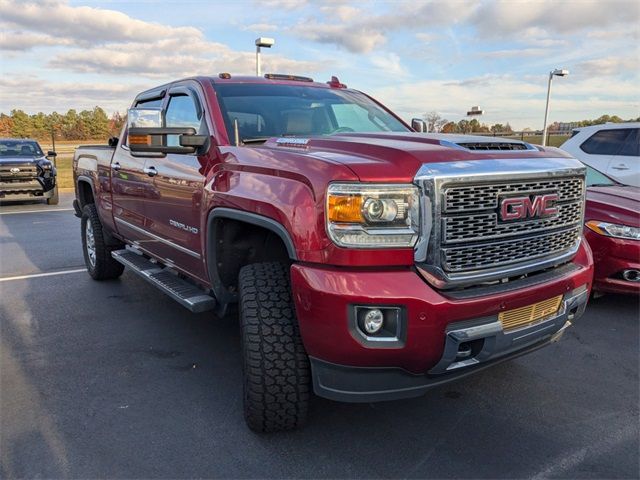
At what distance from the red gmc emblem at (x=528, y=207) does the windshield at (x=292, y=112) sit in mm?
1607

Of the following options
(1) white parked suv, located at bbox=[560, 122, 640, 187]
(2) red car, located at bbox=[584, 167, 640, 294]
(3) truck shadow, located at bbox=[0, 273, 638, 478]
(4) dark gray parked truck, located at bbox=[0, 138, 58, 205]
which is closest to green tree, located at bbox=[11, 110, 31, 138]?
(4) dark gray parked truck, located at bbox=[0, 138, 58, 205]

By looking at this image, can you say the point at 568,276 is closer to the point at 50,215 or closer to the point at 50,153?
the point at 50,215

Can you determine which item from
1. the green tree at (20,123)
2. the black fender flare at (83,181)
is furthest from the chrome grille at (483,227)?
the green tree at (20,123)

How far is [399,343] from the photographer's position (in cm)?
231

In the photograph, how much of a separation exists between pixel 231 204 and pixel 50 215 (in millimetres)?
10503

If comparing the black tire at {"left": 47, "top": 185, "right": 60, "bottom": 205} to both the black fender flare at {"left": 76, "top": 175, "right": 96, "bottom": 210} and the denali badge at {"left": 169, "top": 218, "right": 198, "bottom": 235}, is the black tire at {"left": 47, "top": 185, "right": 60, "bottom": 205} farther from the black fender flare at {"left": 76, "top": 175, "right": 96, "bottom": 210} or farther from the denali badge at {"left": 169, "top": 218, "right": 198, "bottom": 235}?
the denali badge at {"left": 169, "top": 218, "right": 198, "bottom": 235}

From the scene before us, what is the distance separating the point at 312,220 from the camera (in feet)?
7.88

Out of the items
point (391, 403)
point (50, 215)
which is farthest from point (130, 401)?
point (50, 215)

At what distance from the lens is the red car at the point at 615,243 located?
183 inches

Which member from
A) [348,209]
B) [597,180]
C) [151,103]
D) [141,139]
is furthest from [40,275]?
[597,180]

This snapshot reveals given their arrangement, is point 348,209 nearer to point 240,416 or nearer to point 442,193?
point 442,193

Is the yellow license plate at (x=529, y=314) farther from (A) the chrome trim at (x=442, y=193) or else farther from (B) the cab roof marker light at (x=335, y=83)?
(B) the cab roof marker light at (x=335, y=83)

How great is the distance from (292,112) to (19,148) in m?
13.0

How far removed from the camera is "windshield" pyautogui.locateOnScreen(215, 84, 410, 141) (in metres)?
3.63
